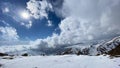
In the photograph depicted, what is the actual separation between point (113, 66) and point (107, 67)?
4.22 ft

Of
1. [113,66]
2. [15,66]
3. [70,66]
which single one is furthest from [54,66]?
[113,66]

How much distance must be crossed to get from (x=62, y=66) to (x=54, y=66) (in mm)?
1277

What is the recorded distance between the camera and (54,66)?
20.8m

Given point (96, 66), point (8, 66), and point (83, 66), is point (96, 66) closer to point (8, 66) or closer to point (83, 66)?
point (83, 66)

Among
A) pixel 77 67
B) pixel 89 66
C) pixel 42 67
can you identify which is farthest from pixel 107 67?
pixel 42 67

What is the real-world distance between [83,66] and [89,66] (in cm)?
96

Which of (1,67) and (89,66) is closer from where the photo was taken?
(1,67)

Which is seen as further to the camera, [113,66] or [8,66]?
[113,66]

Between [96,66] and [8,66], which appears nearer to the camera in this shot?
[8,66]

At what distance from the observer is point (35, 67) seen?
20.0 m

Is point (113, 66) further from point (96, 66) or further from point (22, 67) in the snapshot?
point (22, 67)

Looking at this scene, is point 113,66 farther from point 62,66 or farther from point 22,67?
point 22,67

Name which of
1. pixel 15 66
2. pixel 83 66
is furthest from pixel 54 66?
pixel 15 66

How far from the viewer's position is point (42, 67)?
20.2 metres
